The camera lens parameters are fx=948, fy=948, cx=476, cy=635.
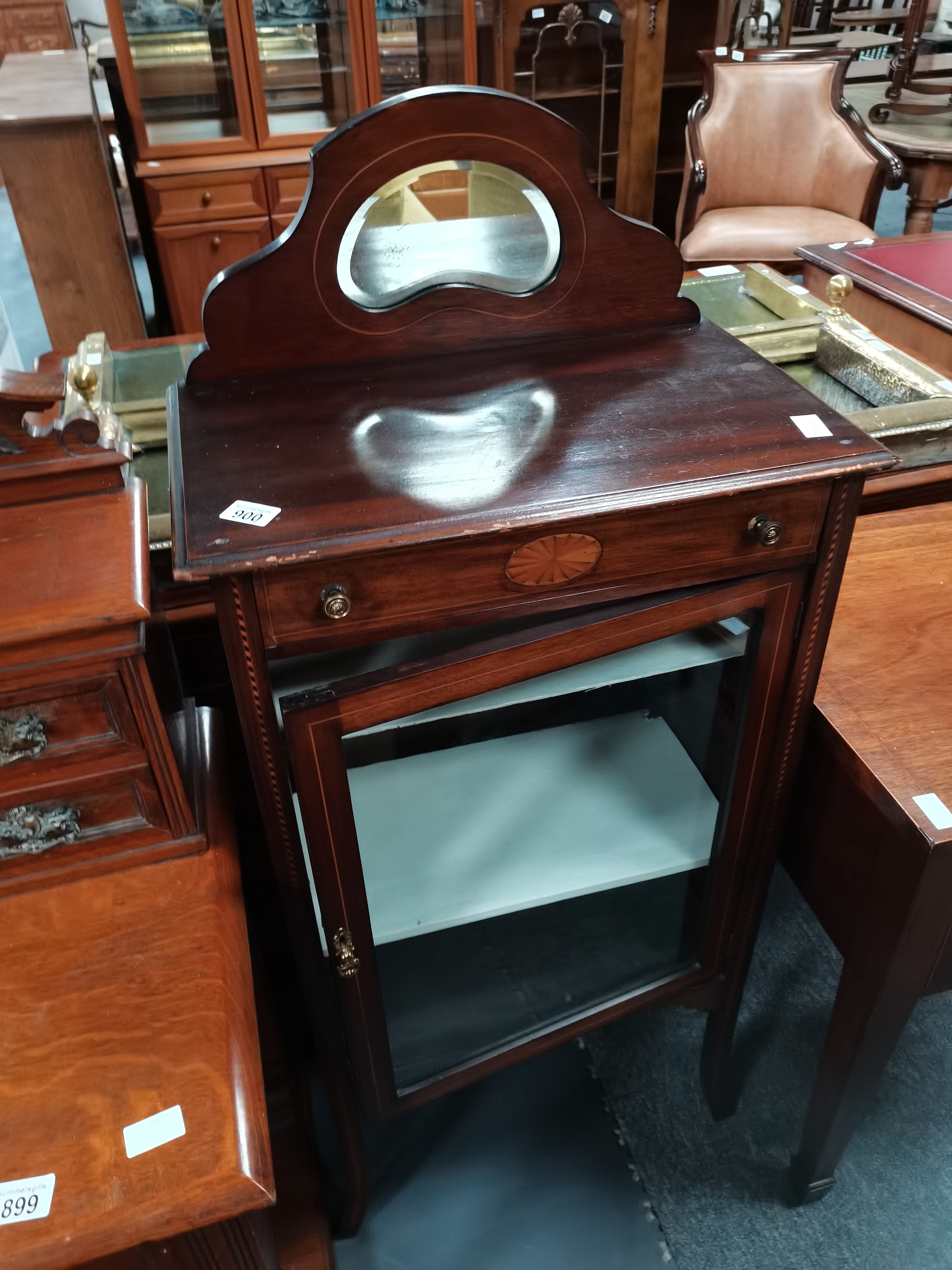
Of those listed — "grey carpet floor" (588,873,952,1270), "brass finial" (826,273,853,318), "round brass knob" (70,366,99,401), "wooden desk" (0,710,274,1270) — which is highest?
"round brass knob" (70,366,99,401)

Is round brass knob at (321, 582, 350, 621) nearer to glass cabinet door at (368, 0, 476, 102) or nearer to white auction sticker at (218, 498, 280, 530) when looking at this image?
white auction sticker at (218, 498, 280, 530)

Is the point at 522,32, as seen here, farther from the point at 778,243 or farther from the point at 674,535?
the point at 674,535

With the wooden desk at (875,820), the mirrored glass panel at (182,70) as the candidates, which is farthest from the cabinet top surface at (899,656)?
the mirrored glass panel at (182,70)

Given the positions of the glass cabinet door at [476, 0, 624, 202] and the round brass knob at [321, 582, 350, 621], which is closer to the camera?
the round brass knob at [321, 582, 350, 621]

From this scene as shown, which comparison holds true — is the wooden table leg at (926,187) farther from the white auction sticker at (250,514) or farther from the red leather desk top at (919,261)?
the white auction sticker at (250,514)

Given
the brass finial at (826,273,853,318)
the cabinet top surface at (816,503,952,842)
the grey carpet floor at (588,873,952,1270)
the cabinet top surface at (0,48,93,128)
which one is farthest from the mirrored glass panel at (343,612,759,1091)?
the cabinet top surface at (0,48,93,128)

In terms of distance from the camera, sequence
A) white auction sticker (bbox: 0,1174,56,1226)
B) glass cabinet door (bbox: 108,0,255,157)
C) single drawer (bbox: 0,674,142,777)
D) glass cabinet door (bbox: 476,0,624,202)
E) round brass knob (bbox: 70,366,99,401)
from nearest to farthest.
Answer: white auction sticker (bbox: 0,1174,56,1226) < single drawer (bbox: 0,674,142,777) < round brass knob (bbox: 70,366,99,401) < glass cabinet door (bbox: 108,0,255,157) < glass cabinet door (bbox: 476,0,624,202)

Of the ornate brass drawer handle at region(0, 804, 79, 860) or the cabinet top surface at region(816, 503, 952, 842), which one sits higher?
the ornate brass drawer handle at region(0, 804, 79, 860)

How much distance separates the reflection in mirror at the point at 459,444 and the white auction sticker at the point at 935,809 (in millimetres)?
372

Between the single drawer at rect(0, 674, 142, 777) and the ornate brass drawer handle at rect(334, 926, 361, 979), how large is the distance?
0.20 meters

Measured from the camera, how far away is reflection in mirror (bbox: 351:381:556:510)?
0.55m

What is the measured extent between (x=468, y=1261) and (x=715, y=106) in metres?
2.26

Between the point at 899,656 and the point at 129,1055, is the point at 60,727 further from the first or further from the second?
the point at 899,656

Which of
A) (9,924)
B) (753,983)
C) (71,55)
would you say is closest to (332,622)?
(9,924)
